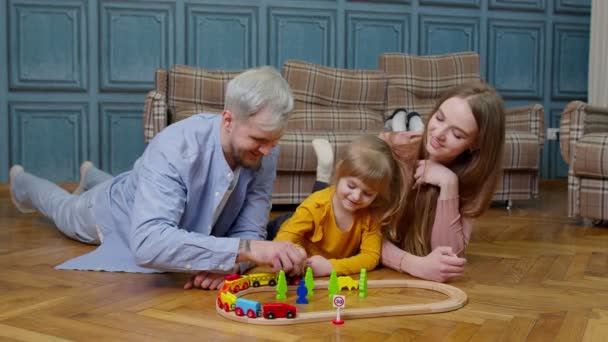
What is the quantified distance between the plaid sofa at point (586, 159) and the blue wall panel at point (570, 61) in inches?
82.7

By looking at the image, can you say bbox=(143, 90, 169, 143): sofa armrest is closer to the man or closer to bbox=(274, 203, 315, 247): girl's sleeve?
the man

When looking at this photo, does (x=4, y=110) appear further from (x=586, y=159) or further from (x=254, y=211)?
(x=586, y=159)

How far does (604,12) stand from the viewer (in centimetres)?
489

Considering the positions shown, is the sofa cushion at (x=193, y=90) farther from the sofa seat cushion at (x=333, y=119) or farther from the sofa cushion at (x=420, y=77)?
the sofa cushion at (x=420, y=77)

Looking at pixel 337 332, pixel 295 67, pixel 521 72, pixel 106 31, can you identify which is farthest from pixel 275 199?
pixel 521 72

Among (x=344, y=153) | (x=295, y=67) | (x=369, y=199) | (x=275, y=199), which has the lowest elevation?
(x=275, y=199)

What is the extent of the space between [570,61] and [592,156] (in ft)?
8.19

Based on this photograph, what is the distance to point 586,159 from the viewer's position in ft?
10.2

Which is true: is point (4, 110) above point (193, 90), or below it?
below

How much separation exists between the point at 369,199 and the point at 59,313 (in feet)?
2.92

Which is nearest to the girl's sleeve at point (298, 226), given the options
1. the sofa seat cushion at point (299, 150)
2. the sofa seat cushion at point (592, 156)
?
the sofa seat cushion at point (299, 150)

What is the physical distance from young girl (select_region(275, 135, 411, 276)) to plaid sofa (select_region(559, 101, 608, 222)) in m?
1.42

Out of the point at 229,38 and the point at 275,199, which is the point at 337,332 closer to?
the point at 275,199

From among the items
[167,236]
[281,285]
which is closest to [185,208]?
[167,236]
